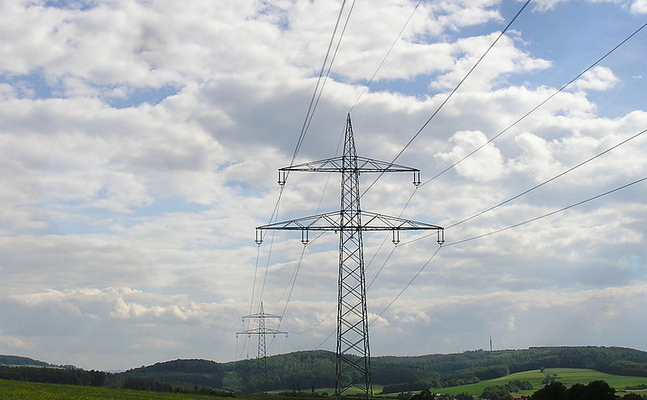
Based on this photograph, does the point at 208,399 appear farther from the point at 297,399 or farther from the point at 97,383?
the point at 97,383

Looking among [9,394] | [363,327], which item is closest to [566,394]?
[363,327]

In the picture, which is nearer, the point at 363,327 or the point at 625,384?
the point at 363,327

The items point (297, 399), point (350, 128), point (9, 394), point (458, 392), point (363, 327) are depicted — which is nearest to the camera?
point (363, 327)

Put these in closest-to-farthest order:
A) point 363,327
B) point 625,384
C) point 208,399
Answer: point 363,327
point 208,399
point 625,384

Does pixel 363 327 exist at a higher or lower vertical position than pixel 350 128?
lower

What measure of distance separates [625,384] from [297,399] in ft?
338

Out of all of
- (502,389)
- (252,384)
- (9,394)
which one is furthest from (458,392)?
(9,394)

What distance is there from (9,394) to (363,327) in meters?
34.4

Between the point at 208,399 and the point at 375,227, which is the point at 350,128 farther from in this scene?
the point at 208,399

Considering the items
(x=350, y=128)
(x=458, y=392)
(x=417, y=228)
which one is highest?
(x=350, y=128)

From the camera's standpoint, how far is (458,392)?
195 m

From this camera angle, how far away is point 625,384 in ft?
588

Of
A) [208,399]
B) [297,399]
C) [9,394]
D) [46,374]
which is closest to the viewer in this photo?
[9,394]

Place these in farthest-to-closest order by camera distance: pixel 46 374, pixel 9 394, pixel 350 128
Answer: pixel 46 374
pixel 9 394
pixel 350 128
